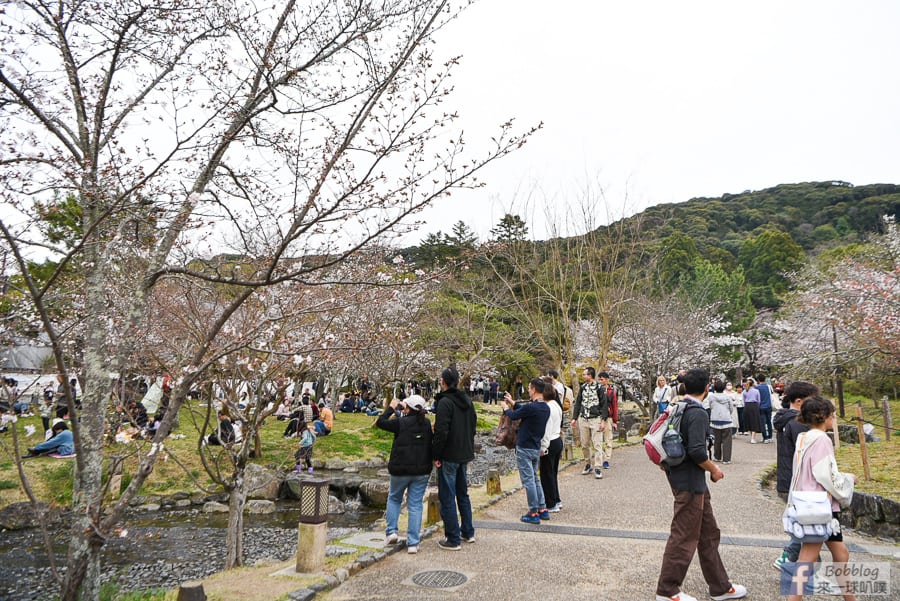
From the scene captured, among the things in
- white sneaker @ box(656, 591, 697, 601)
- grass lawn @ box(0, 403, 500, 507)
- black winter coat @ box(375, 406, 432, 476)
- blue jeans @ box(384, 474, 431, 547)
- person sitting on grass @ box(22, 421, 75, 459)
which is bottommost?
grass lawn @ box(0, 403, 500, 507)

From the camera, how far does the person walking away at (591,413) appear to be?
9.75m

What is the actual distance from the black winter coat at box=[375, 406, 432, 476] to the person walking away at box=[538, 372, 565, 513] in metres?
1.83

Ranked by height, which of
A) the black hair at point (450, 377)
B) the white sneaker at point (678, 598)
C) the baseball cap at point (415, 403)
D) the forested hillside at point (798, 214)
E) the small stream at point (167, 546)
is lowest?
the small stream at point (167, 546)

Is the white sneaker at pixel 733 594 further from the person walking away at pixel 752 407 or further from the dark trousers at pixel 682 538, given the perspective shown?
the person walking away at pixel 752 407

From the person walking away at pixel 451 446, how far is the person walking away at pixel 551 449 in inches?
57.2

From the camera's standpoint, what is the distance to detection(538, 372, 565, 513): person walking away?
696 centimetres

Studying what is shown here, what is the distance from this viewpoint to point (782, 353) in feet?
84.2

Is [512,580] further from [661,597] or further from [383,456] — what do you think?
[383,456]

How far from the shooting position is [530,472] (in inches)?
257

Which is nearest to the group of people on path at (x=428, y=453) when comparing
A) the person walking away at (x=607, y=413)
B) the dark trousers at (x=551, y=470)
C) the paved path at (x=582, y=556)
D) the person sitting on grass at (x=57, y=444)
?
the paved path at (x=582, y=556)

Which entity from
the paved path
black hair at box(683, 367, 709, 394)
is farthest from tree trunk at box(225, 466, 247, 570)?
black hair at box(683, 367, 709, 394)

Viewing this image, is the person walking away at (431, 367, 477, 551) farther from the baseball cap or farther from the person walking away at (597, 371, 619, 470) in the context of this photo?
the person walking away at (597, 371, 619, 470)

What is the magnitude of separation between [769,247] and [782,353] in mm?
21067

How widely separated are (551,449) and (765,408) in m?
10.8
